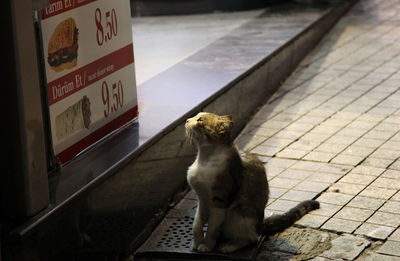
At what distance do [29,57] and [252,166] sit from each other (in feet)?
4.47

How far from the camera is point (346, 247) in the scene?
4082 millimetres

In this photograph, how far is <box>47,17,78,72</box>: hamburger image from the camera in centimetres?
393

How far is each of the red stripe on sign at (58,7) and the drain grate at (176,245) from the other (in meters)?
1.47

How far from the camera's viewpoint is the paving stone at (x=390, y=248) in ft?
13.1

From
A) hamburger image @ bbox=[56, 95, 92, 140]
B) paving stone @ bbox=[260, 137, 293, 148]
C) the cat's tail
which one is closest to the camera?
hamburger image @ bbox=[56, 95, 92, 140]

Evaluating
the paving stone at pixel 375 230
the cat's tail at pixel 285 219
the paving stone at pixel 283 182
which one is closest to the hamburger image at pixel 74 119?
the cat's tail at pixel 285 219

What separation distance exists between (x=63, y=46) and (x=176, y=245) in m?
1.33

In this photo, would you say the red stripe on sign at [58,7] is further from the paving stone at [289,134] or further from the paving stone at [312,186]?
the paving stone at [289,134]

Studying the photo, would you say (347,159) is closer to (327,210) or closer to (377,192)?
(377,192)

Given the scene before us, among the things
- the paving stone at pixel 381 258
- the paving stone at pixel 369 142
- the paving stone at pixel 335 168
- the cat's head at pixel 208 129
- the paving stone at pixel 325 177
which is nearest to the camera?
the cat's head at pixel 208 129

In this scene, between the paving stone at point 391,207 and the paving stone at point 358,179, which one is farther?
the paving stone at point 358,179

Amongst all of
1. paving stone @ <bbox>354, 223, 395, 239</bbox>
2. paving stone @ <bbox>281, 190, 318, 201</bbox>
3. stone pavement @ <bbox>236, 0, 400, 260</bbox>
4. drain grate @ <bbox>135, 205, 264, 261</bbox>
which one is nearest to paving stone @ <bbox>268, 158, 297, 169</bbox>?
stone pavement @ <bbox>236, 0, 400, 260</bbox>

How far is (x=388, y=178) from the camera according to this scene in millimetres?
4965

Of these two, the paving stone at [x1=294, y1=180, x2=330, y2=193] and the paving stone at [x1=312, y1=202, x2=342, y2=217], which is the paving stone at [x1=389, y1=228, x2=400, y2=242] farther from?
the paving stone at [x1=294, y1=180, x2=330, y2=193]
